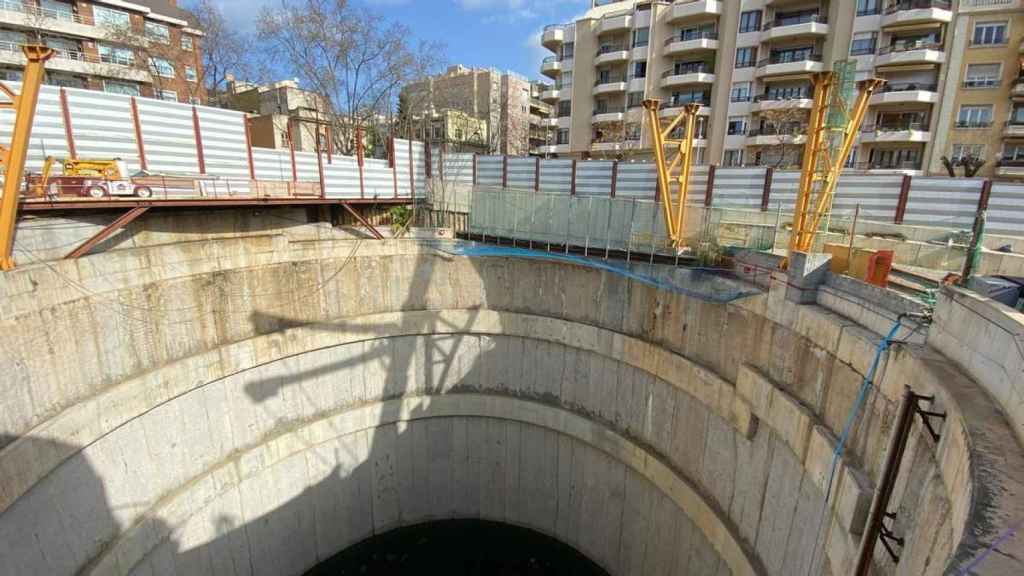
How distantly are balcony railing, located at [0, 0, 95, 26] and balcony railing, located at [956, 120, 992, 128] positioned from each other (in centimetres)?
5855

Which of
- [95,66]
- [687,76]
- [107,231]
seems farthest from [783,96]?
[95,66]

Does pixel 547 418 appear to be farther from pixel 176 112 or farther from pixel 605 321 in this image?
pixel 176 112

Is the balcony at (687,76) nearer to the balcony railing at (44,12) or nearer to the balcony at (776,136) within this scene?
the balcony at (776,136)

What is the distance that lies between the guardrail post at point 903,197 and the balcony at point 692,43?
75.6 feet

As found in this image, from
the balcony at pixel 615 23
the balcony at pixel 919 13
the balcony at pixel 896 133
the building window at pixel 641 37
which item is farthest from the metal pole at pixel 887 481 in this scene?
the balcony at pixel 615 23

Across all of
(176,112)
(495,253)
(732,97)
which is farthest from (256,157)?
(732,97)

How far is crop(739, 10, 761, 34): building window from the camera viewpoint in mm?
32188

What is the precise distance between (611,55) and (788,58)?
1255cm

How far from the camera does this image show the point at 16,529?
9.41 metres

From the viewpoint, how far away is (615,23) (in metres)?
36.8

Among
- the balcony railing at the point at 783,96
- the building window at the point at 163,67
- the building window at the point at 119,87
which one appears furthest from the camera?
the building window at the point at 163,67

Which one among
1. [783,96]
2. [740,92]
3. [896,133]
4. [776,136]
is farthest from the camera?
[740,92]

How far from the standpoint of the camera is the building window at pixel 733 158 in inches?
1324

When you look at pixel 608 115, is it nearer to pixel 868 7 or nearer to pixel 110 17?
pixel 868 7
